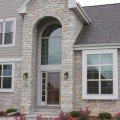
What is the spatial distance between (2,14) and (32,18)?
300 centimetres

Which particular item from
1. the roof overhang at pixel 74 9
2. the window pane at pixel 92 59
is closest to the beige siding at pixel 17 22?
the roof overhang at pixel 74 9

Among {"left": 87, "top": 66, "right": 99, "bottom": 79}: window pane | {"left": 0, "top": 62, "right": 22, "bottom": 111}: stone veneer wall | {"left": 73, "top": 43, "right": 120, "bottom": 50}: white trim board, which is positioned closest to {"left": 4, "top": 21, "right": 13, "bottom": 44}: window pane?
{"left": 0, "top": 62, "right": 22, "bottom": 111}: stone veneer wall

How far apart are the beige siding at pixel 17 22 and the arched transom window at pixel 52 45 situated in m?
1.60

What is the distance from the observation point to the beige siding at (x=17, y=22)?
63.8 ft

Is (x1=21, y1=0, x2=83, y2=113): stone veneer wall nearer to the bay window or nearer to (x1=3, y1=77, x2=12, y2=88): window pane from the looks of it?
the bay window

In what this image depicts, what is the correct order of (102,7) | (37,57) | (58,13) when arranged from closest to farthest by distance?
Result: 1. (58,13)
2. (37,57)
3. (102,7)

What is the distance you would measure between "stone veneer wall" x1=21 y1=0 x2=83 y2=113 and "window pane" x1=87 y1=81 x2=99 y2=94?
100cm

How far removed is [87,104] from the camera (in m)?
17.0

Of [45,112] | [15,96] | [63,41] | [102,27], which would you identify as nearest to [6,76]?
[15,96]

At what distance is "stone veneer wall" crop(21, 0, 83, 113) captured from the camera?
56.0 feet

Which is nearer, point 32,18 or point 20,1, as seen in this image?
point 32,18

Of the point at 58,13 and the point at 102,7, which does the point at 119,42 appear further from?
the point at 102,7

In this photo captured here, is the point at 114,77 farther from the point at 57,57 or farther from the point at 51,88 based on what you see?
the point at 51,88

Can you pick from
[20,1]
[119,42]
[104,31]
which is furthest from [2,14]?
[119,42]
